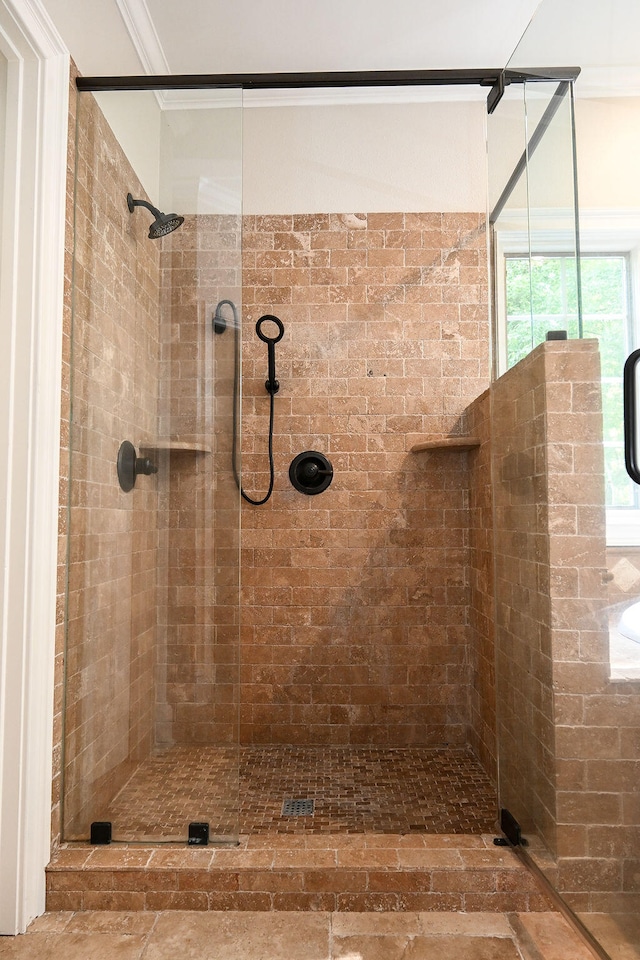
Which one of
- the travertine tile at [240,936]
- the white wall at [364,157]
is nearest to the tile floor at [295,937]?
the travertine tile at [240,936]

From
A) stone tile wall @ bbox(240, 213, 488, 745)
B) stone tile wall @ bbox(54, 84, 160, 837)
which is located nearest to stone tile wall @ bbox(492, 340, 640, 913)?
stone tile wall @ bbox(240, 213, 488, 745)

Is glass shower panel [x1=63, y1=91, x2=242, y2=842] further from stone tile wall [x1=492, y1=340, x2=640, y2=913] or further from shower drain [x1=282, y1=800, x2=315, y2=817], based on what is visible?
stone tile wall [x1=492, y1=340, x2=640, y2=913]

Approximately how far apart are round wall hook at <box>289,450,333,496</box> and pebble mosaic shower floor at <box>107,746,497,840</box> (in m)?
1.13

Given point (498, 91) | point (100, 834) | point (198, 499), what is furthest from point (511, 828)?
point (498, 91)

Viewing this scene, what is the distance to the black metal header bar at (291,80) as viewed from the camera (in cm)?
197

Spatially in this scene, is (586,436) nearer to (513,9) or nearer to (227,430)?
(227,430)

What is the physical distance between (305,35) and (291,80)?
0.85 meters

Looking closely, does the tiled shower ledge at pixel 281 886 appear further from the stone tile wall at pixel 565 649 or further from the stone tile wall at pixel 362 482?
the stone tile wall at pixel 362 482

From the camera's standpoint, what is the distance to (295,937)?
1.68 m

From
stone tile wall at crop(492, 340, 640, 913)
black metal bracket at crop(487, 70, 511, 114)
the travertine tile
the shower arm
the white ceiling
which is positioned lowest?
the travertine tile

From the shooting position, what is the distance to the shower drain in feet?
7.27

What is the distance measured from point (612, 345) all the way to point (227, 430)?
42.2 inches

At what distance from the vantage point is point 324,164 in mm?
3146

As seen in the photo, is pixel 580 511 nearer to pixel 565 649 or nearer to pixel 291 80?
pixel 565 649
